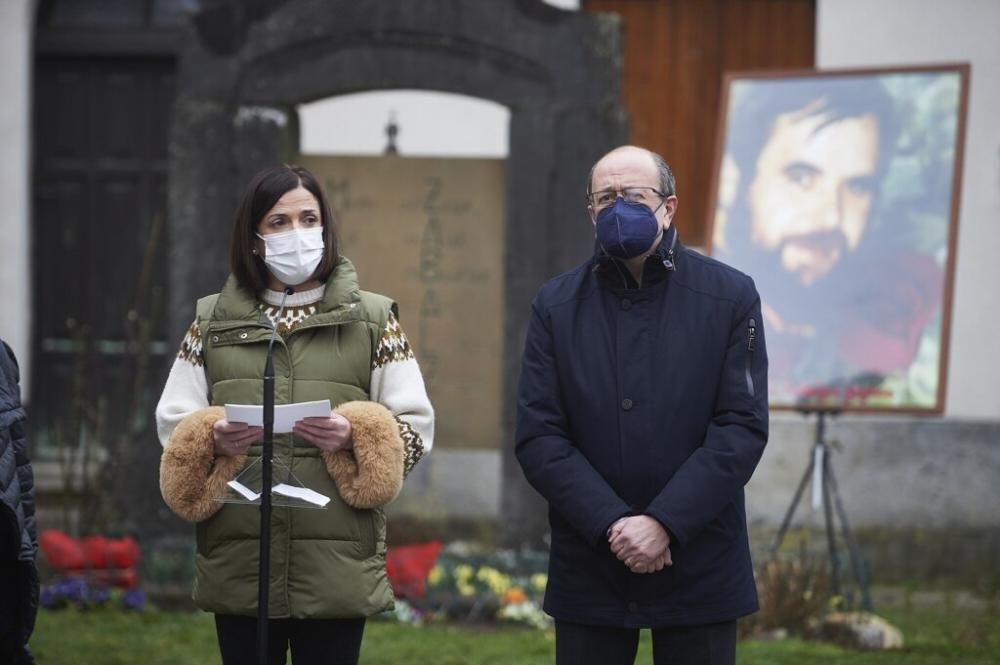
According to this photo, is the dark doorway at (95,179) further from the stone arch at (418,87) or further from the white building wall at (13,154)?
the stone arch at (418,87)

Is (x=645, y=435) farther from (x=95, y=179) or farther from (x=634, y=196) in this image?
(x=95, y=179)

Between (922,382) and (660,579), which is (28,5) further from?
(660,579)

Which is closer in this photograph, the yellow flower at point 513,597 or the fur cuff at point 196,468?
the fur cuff at point 196,468

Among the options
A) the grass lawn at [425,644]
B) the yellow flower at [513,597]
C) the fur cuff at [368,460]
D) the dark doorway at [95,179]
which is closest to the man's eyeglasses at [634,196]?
the fur cuff at [368,460]

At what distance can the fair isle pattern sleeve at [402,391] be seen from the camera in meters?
3.66

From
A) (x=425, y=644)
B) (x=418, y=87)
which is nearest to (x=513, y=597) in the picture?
(x=425, y=644)

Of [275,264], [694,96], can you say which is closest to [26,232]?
[694,96]

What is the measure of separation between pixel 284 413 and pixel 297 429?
0.24 ft

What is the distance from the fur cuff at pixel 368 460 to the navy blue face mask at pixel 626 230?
67cm

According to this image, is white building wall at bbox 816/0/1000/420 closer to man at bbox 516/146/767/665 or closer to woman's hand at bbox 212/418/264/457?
man at bbox 516/146/767/665

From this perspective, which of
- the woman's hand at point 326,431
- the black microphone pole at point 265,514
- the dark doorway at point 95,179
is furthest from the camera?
the dark doorway at point 95,179

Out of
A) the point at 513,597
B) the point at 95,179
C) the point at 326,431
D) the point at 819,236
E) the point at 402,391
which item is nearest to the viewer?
the point at 326,431

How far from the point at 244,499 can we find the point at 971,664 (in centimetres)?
356

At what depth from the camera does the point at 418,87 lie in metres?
7.12
